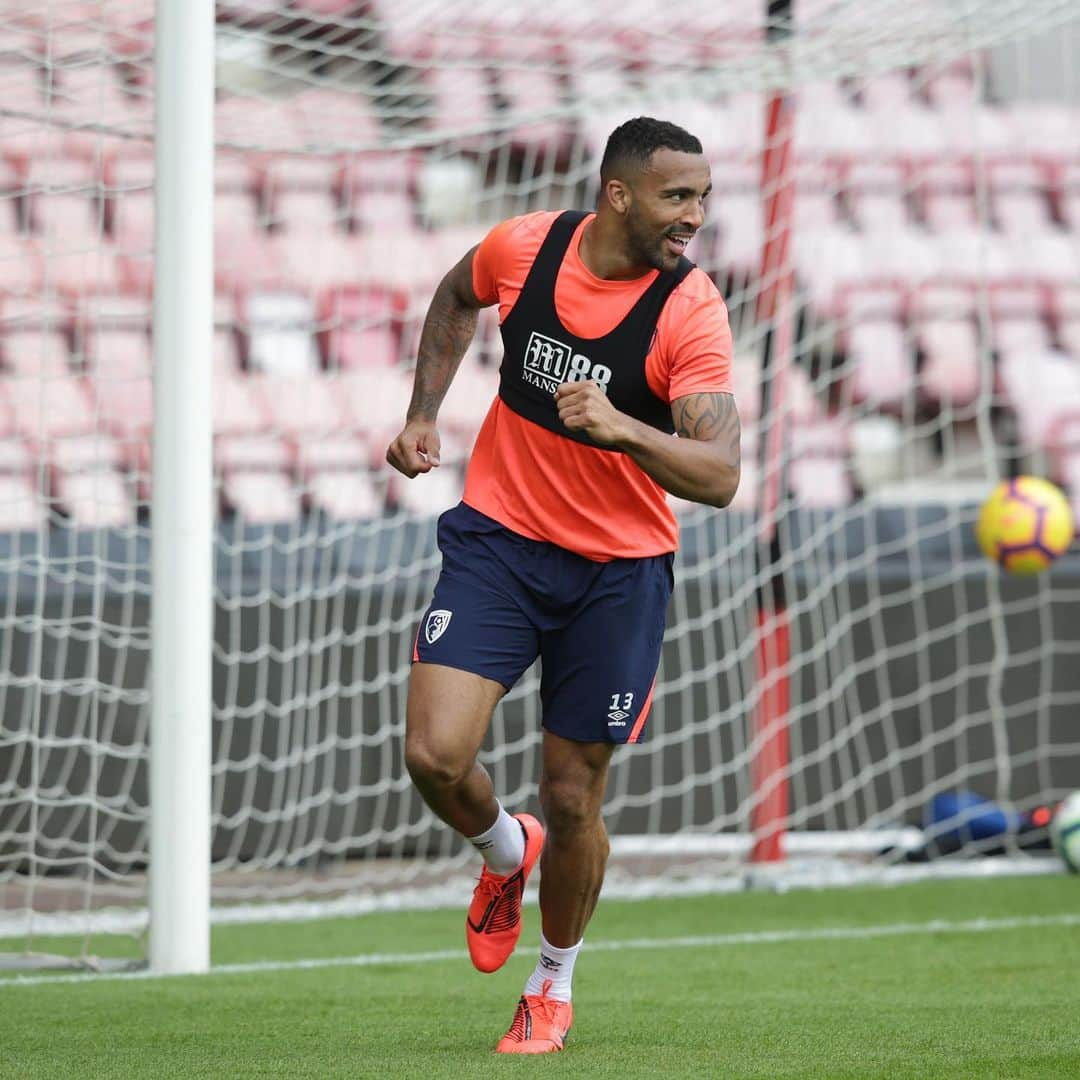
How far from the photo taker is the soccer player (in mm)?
3822

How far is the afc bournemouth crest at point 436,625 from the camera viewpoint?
3.91 metres

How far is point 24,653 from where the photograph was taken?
726 cm

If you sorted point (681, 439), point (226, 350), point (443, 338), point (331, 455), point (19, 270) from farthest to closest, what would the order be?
point (226, 350) < point (19, 270) < point (331, 455) < point (443, 338) < point (681, 439)

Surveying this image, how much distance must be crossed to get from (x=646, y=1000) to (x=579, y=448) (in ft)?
5.06

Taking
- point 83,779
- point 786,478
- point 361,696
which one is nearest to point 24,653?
point 83,779

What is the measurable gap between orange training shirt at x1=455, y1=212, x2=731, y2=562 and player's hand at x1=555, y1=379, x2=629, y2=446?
1.13ft

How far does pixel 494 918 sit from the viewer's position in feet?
13.4

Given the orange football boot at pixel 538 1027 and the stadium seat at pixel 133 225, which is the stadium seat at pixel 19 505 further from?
the orange football boot at pixel 538 1027

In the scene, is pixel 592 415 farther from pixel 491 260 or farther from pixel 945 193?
pixel 945 193

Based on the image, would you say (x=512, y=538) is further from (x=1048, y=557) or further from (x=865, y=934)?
(x=1048, y=557)

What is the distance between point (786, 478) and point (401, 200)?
3.54 metres

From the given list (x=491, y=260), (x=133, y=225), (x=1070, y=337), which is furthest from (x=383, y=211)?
(x=491, y=260)

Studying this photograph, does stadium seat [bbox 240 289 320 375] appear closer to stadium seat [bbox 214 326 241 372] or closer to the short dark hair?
stadium seat [bbox 214 326 241 372]

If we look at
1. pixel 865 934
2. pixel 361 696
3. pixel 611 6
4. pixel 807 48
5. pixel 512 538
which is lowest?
pixel 865 934
